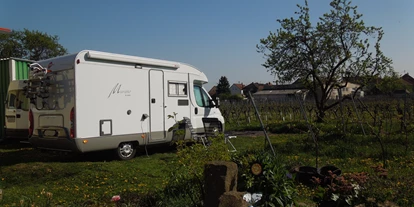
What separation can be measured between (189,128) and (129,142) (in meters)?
1.68

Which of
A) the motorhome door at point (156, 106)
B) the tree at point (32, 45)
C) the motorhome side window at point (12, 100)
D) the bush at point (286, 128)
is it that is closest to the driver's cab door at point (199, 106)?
the motorhome door at point (156, 106)

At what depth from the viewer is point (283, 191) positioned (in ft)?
14.0

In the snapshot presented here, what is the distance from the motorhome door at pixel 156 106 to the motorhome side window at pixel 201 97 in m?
1.40

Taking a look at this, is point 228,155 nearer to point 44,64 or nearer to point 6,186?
point 6,186

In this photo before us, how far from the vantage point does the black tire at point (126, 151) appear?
9.01 meters

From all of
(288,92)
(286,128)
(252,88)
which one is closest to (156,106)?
(286,128)

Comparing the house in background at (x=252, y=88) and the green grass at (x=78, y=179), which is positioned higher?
the house in background at (x=252, y=88)

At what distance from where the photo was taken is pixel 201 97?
36.4 ft

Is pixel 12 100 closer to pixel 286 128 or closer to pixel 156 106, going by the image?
pixel 156 106

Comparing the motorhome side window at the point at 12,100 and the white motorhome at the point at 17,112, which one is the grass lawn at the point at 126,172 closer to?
the white motorhome at the point at 17,112

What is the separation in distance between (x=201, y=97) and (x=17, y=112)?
20.4ft

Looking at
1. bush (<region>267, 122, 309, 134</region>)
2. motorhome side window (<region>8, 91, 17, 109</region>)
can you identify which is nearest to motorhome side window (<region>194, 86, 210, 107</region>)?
bush (<region>267, 122, 309, 134</region>)

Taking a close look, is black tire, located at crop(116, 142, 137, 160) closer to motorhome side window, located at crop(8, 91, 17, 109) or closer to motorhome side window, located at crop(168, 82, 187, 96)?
motorhome side window, located at crop(168, 82, 187, 96)

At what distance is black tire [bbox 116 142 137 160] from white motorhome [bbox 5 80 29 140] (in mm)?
4524
